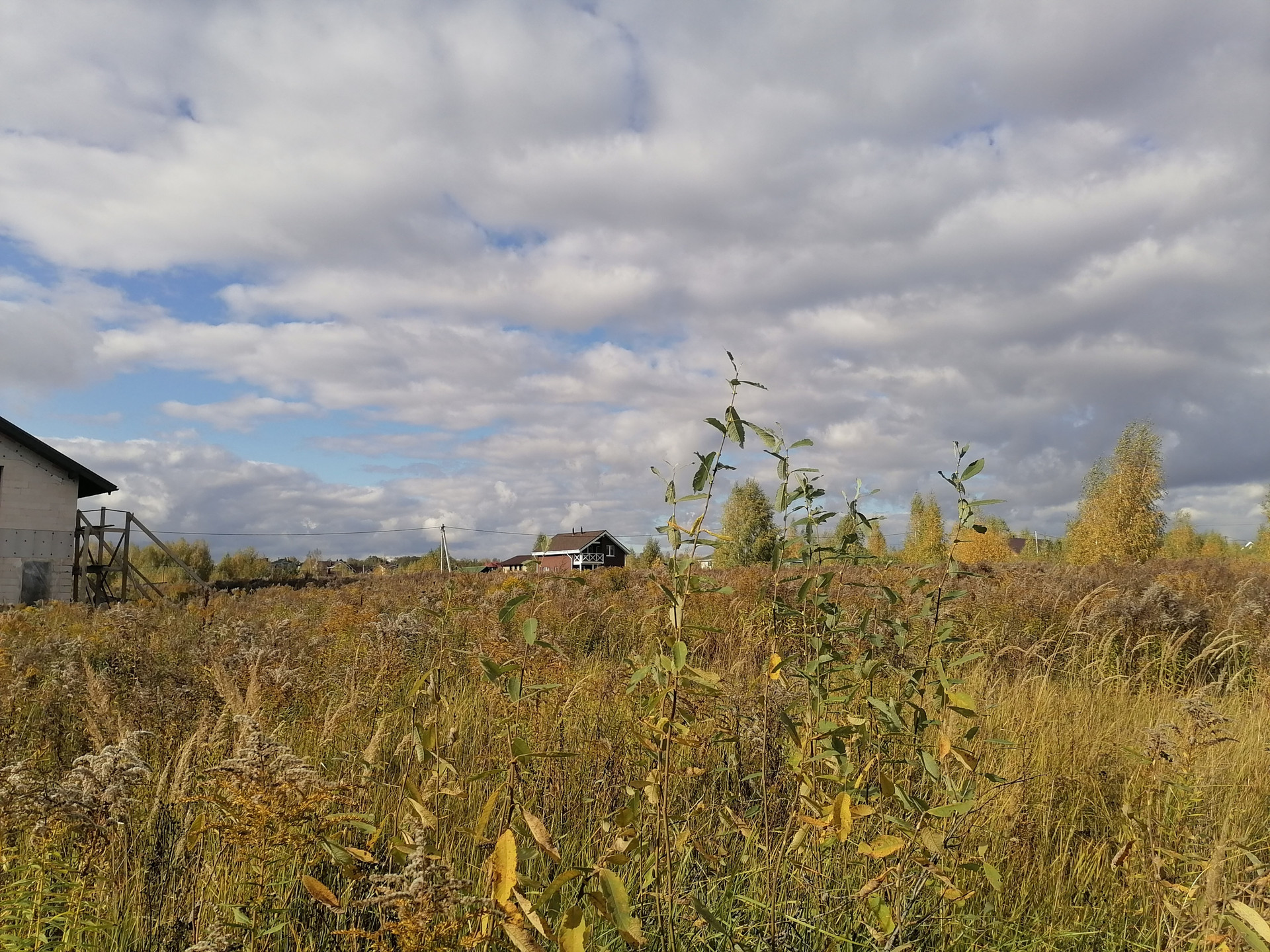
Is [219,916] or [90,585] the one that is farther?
[90,585]

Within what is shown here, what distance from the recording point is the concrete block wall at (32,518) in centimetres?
1708

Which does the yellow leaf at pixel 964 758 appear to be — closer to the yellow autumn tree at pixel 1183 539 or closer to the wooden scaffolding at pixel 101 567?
the wooden scaffolding at pixel 101 567

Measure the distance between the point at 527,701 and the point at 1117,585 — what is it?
346 inches

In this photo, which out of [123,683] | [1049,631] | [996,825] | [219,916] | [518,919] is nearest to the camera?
[518,919]

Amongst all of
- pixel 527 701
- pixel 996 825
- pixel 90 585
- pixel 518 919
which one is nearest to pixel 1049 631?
pixel 996 825

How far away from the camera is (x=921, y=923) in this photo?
2426 mm

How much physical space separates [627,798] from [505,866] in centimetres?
119

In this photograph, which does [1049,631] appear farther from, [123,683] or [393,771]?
[123,683]

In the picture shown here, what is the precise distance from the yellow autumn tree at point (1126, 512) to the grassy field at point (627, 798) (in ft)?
113

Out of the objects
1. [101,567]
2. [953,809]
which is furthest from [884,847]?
[101,567]

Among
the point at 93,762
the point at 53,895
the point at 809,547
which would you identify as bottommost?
the point at 53,895

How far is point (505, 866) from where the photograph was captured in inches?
56.2

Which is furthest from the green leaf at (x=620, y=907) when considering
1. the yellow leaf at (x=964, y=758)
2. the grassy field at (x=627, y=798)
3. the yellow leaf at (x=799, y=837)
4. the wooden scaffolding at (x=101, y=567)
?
the wooden scaffolding at (x=101, y=567)

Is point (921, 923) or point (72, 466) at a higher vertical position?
point (72, 466)
